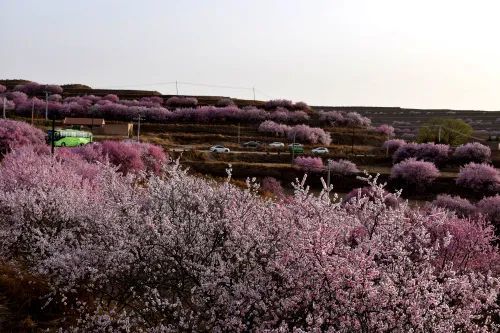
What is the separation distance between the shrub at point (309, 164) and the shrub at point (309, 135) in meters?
18.3

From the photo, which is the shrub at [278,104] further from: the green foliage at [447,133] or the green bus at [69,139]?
the green bus at [69,139]

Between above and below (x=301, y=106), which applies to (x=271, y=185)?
below

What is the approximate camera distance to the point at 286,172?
160 ft

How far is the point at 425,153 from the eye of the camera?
5806cm

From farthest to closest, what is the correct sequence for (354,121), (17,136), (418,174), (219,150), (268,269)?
1. (354,121)
2. (219,150)
3. (418,174)
4. (17,136)
5. (268,269)

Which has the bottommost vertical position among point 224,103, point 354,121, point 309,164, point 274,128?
point 309,164

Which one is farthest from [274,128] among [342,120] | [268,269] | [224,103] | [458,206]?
[268,269]

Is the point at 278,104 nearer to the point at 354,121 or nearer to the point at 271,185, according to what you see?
the point at 354,121

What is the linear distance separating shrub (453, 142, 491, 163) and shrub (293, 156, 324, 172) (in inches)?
636

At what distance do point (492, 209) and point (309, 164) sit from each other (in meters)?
19.3

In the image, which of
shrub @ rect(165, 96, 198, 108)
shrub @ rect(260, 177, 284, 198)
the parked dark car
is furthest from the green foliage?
shrub @ rect(165, 96, 198, 108)

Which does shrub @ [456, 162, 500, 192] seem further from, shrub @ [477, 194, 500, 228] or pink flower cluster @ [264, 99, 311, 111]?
pink flower cluster @ [264, 99, 311, 111]

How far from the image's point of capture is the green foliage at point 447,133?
2815 inches

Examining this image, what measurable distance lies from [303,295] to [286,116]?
74805 mm
